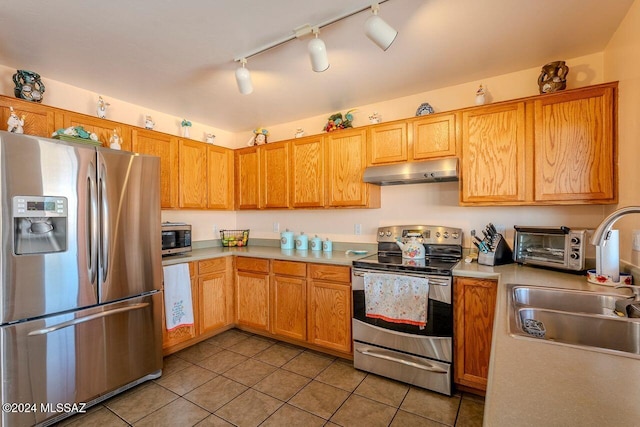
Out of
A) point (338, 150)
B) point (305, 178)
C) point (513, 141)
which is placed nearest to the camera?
point (513, 141)

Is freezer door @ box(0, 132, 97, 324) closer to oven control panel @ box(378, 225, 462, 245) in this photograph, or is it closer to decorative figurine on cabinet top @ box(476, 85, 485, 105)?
oven control panel @ box(378, 225, 462, 245)

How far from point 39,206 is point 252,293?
74.3 inches

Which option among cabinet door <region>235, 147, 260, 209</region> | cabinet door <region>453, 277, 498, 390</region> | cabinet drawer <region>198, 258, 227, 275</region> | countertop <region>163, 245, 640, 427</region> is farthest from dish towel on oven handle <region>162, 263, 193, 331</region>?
countertop <region>163, 245, 640, 427</region>

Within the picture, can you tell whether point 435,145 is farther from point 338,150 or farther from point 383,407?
point 383,407

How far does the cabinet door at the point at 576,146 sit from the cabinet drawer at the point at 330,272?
155cm

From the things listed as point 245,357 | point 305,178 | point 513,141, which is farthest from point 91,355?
point 513,141

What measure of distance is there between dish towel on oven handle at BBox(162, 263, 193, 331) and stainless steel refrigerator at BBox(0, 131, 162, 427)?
0.92ft

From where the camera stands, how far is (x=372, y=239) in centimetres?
302

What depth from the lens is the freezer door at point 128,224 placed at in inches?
78.5

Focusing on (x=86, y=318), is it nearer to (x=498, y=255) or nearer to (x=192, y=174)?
(x=192, y=174)

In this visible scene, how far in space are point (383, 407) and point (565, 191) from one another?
194 cm

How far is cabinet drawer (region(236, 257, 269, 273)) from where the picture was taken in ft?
9.75

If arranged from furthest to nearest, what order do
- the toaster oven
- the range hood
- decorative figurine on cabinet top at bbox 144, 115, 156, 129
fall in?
decorative figurine on cabinet top at bbox 144, 115, 156, 129
the range hood
the toaster oven

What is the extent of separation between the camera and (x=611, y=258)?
1.60 meters
